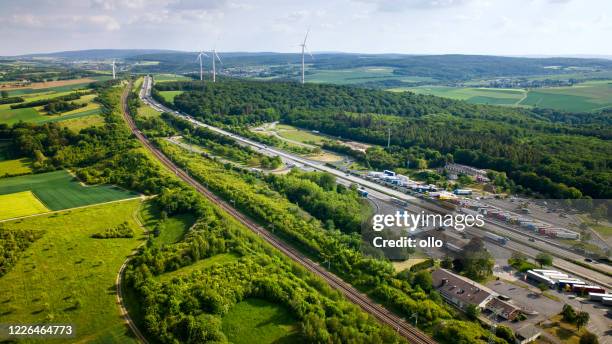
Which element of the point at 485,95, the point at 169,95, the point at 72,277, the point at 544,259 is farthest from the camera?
the point at 485,95

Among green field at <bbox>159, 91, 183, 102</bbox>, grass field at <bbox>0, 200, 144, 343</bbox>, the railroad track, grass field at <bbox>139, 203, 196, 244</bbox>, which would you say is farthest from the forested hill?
grass field at <bbox>0, 200, 144, 343</bbox>

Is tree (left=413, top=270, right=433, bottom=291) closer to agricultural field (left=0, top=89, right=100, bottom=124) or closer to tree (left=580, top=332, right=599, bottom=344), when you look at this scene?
tree (left=580, top=332, right=599, bottom=344)

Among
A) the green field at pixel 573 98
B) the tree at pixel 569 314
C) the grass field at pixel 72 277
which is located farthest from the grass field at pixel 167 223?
the green field at pixel 573 98

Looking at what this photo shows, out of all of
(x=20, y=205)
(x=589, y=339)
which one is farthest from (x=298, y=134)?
(x=589, y=339)

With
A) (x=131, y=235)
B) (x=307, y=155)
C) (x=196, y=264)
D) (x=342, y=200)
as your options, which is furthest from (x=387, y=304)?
(x=307, y=155)

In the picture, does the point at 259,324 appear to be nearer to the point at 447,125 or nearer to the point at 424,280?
the point at 424,280

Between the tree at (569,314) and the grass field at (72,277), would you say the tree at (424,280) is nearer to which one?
the tree at (569,314)
